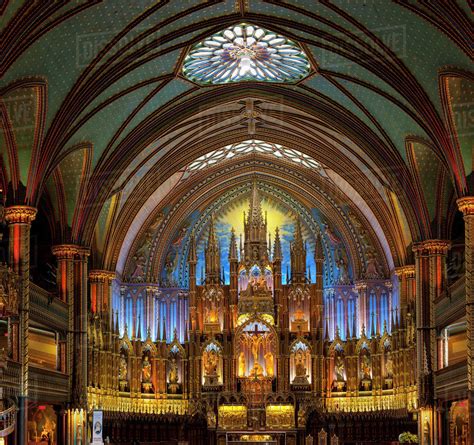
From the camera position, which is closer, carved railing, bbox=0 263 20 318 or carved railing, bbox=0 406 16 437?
carved railing, bbox=0 406 16 437

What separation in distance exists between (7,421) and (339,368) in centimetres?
1938

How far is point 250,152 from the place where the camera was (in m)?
Answer: 45.2

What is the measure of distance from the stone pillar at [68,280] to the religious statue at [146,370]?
25.6 ft

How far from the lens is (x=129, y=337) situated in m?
44.2

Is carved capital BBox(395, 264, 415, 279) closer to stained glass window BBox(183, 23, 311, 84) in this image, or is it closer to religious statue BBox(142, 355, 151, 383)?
stained glass window BBox(183, 23, 311, 84)

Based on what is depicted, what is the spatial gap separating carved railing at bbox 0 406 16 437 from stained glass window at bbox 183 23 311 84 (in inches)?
534

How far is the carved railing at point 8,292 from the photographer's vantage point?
2738 centimetres

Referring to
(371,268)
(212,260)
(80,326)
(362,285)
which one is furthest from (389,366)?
(80,326)

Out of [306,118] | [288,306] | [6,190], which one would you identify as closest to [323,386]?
[288,306]

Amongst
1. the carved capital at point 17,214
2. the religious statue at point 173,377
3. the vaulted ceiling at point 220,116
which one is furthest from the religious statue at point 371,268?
the carved capital at point 17,214

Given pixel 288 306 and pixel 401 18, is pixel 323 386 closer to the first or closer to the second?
pixel 288 306

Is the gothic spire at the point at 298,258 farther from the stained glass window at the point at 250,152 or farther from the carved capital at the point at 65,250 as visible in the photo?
the carved capital at the point at 65,250

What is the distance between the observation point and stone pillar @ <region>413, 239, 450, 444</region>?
34.3 meters

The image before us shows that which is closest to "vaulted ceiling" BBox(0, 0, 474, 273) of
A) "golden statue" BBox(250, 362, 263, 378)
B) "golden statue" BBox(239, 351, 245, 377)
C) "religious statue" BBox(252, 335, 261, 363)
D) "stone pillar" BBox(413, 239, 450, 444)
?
"stone pillar" BBox(413, 239, 450, 444)
